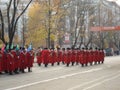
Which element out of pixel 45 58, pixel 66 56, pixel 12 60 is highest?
pixel 12 60

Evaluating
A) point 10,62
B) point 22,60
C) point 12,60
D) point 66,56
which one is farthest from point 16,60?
point 66,56

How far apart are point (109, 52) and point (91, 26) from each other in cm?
1222

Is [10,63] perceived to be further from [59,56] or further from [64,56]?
[59,56]

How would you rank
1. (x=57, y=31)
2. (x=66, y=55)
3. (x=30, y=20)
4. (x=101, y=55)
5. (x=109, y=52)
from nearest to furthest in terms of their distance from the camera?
(x=66, y=55) → (x=101, y=55) → (x=57, y=31) → (x=30, y=20) → (x=109, y=52)

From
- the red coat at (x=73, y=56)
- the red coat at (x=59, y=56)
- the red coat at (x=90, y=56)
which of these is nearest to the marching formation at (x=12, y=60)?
the red coat at (x=73, y=56)

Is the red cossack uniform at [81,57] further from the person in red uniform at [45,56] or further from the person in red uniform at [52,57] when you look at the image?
the person in red uniform at [45,56]

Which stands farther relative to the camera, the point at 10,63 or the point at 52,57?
the point at 52,57

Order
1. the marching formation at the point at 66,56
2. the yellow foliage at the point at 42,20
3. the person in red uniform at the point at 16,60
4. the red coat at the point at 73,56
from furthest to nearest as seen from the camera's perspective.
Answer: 1. the yellow foliage at the point at 42,20
2. the red coat at the point at 73,56
3. the marching formation at the point at 66,56
4. the person in red uniform at the point at 16,60

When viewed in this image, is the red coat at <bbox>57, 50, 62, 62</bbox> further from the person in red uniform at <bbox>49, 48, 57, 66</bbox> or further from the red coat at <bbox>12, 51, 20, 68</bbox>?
the red coat at <bbox>12, 51, 20, 68</bbox>

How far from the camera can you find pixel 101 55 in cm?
3619

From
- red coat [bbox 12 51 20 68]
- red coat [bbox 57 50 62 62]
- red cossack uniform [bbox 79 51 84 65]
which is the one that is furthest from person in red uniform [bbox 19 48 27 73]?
red coat [bbox 57 50 62 62]

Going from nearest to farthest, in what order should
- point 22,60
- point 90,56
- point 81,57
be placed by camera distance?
point 22,60 → point 81,57 → point 90,56

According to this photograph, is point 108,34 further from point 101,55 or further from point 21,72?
point 21,72

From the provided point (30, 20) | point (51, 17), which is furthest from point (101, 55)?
point (30, 20)
